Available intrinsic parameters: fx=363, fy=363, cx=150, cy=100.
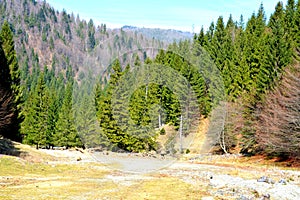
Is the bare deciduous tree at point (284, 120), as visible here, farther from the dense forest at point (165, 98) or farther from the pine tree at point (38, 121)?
the pine tree at point (38, 121)

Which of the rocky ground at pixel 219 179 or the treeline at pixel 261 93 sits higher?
the treeline at pixel 261 93

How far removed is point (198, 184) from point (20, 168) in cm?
1617

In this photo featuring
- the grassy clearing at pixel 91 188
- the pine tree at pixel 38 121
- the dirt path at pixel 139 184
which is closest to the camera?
the grassy clearing at pixel 91 188

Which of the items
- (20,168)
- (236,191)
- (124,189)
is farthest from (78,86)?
(20,168)

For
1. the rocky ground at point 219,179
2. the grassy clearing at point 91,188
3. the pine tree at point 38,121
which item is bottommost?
the grassy clearing at point 91,188

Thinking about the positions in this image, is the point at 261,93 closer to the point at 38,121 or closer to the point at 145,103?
the point at 145,103

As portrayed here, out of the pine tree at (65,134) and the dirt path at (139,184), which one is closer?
the dirt path at (139,184)

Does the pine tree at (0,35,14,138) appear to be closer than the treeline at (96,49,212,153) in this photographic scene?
No

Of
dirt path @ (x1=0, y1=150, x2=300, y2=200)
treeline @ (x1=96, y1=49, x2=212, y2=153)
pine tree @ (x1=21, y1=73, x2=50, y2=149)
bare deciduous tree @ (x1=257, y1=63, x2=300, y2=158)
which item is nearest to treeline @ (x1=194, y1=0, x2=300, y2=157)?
bare deciduous tree @ (x1=257, y1=63, x2=300, y2=158)

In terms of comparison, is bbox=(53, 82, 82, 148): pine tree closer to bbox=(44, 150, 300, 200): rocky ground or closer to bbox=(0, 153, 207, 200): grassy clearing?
bbox=(44, 150, 300, 200): rocky ground

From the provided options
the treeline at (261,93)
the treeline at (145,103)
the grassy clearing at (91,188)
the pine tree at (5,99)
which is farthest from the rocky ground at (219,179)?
the pine tree at (5,99)

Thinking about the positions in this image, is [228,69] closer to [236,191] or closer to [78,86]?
[236,191]

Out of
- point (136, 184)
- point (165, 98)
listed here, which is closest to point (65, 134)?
point (165, 98)

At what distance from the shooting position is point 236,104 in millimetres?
46125
